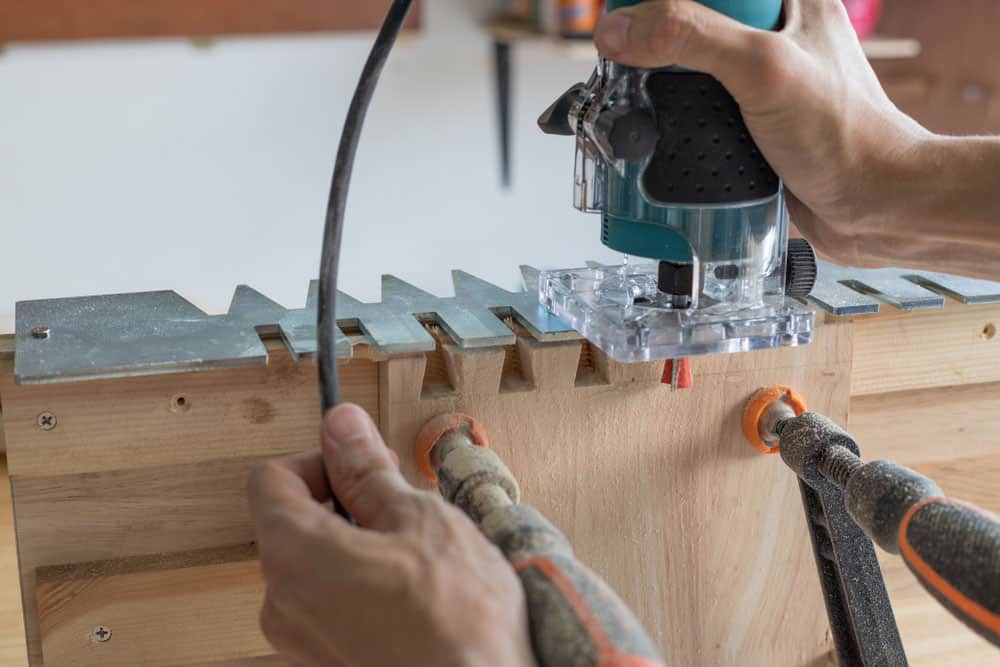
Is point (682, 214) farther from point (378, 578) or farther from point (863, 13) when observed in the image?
point (863, 13)

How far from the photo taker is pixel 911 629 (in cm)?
95

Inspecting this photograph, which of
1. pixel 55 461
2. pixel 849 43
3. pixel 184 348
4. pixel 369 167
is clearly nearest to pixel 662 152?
pixel 849 43

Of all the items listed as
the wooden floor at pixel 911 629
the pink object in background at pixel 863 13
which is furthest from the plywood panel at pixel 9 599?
the pink object in background at pixel 863 13

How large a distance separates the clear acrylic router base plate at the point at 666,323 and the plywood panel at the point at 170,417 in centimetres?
16

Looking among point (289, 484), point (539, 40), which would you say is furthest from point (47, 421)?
point (539, 40)

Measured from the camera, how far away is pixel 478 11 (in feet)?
9.02

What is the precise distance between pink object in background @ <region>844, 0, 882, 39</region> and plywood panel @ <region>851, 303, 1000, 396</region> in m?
1.86

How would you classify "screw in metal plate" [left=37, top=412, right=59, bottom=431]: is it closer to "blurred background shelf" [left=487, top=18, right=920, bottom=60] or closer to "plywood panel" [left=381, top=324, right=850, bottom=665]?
"plywood panel" [left=381, top=324, right=850, bottom=665]

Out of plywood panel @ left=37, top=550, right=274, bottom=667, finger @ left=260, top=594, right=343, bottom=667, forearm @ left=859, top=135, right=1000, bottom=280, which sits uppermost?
forearm @ left=859, top=135, right=1000, bottom=280

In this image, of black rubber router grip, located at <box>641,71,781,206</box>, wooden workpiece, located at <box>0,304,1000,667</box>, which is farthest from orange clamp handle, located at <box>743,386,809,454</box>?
black rubber router grip, located at <box>641,71,781,206</box>

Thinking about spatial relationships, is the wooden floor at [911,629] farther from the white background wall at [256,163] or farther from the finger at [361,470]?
the white background wall at [256,163]

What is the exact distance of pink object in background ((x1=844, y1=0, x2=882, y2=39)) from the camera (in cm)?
262

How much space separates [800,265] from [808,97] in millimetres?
123

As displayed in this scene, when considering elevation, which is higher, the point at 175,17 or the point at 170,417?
the point at 175,17
